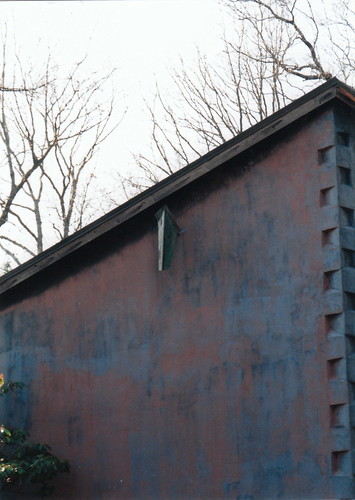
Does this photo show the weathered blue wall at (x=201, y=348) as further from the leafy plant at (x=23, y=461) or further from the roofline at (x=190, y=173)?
the leafy plant at (x=23, y=461)

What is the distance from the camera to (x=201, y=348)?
11.2m

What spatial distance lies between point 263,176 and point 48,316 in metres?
3.82

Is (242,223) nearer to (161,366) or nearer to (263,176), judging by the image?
(263,176)

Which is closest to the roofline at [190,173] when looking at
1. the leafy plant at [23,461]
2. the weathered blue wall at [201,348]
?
the weathered blue wall at [201,348]

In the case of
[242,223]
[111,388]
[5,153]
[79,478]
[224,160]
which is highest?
[5,153]

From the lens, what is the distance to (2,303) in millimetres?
13141

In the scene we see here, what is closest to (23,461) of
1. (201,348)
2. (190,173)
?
(201,348)

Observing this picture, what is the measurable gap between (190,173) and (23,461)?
4.34 m

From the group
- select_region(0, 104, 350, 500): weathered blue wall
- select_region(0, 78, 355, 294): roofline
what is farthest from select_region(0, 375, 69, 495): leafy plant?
select_region(0, 78, 355, 294): roofline

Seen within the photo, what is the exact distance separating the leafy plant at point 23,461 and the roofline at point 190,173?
Result: 5.58 ft

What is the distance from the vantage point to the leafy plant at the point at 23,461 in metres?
11.4

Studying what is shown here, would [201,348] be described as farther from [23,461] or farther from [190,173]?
[23,461]

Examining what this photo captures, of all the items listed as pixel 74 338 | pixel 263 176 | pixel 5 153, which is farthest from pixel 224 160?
pixel 5 153

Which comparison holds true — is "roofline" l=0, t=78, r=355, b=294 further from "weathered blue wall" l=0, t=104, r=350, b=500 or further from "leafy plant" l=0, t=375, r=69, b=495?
"leafy plant" l=0, t=375, r=69, b=495
